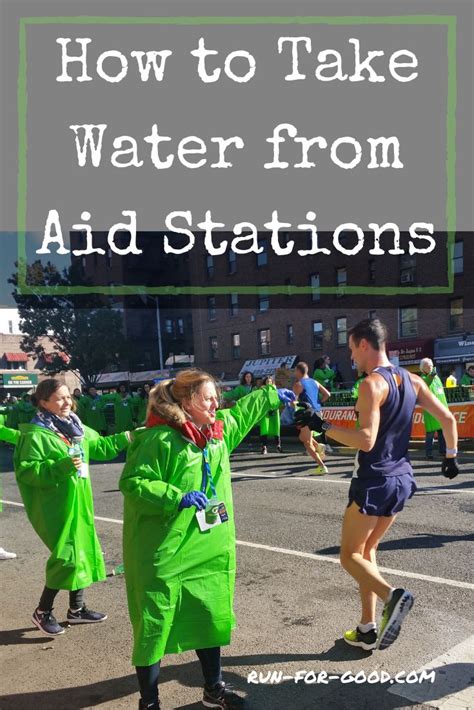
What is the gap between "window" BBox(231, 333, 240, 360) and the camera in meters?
42.5

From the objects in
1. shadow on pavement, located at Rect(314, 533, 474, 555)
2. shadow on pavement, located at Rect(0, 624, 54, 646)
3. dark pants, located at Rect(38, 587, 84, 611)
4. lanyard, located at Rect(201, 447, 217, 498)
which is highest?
lanyard, located at Rect(201, 447, 217, 498)

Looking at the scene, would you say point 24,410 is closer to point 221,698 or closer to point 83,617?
point 83,617

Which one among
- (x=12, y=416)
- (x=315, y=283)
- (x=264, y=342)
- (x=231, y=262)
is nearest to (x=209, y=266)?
(x=231, y=262)

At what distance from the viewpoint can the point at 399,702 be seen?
316 centimetres

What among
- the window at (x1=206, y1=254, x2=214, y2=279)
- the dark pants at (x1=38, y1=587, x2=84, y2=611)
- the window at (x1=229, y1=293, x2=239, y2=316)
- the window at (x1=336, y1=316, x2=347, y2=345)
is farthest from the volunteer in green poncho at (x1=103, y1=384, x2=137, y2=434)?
the window at (x1=206, y1=254, x2=214, y2=279)

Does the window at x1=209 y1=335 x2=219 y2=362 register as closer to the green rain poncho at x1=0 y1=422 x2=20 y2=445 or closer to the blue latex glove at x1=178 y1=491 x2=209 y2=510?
the green rain poncho at x1=0 y1=422 x2=20 y2=445

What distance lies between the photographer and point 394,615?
3.49 m

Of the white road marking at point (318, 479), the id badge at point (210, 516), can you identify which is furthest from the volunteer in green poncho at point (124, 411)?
the id badge at point (210, 516)

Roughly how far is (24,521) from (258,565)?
460cm

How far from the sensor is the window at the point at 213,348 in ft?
145

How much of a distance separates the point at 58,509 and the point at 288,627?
1853 mm

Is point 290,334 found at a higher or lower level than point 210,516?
higher

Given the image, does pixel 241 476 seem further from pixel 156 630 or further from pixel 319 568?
pixel 156 630

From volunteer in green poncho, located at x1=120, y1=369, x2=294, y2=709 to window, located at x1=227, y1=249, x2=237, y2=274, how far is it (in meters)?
39.5
